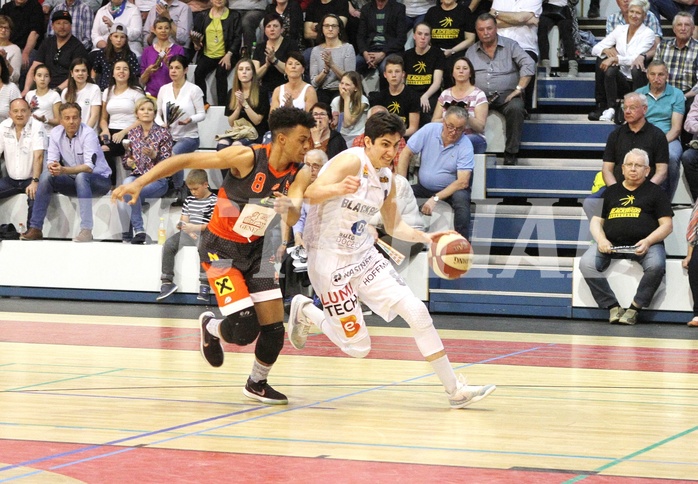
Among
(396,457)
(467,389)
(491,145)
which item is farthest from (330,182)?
(491,145)

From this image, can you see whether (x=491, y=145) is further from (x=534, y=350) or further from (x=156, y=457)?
(x=156, y=457)

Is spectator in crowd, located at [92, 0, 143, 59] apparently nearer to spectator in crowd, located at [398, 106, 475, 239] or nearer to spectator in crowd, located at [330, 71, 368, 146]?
spectator in crowd, located at [330, 71, 368, 146]

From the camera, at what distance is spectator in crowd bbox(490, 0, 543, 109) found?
46.0 feet

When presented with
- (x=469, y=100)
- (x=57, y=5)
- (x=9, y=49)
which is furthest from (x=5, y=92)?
(x=469, y=100)

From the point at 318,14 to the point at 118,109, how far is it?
3.19 metres

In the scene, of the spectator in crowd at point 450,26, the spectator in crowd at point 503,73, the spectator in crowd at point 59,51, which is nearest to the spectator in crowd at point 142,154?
the spectator in crowd at point 59,51

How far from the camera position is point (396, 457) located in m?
5.04

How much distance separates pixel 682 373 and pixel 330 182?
11.4 feet

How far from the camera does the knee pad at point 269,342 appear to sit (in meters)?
6.51

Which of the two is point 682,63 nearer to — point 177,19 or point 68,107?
point 177,19

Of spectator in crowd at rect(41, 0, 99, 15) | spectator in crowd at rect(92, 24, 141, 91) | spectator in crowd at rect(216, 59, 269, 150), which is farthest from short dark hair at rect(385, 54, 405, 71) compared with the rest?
spectator in crowd at rect(41, 0, 99, 15)

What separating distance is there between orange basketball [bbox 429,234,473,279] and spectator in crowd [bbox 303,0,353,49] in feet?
27.3

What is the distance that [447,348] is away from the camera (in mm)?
9367

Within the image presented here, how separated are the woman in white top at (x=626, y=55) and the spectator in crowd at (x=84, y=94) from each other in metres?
6.96
